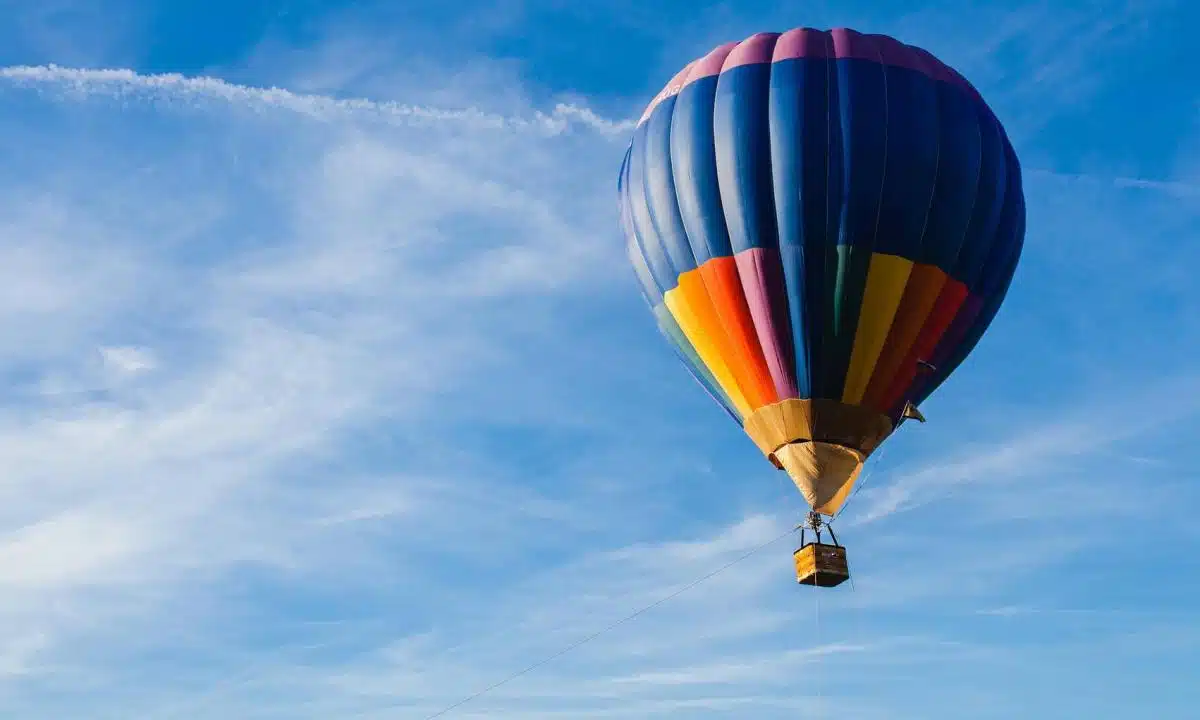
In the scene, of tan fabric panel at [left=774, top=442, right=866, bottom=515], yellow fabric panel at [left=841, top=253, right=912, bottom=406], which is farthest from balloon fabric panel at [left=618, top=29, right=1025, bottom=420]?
tan fabric panel at [left=774, top=442, right=866, bottom=515]

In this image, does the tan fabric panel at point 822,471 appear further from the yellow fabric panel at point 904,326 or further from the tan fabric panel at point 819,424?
the yellow fabric panel at point 904,326

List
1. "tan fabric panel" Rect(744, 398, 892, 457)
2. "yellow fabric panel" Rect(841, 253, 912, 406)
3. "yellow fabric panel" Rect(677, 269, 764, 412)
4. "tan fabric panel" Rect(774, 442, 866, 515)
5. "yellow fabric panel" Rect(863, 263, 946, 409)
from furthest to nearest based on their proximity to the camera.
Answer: "yellow fabric panel" Rect(677, 269, 764, 412) → "yellow fabric panel" Rect(863, 263, 946, 409) → "yellow fabric panel" Rect(841, 253, 912, 406) → "tan fabric panel" Rect(744, 398, 892, 457) → "tan fabric panel" Rect(774, 442, 866, 515)

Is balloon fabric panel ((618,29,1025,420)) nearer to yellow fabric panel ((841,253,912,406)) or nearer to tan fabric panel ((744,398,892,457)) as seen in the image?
yellow fabric panel ((841,253,912,406))

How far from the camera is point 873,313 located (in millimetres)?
25969

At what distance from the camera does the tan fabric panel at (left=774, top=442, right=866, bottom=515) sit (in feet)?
83.8

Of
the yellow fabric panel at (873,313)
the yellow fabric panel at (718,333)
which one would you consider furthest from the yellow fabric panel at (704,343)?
the yellow fabric panel at (873,313)

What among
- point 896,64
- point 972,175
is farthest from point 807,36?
point 972,175

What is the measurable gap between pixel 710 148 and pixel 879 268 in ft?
11.7

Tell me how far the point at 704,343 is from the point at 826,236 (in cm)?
301

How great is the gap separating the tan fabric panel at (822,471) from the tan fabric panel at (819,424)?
0.48 feet

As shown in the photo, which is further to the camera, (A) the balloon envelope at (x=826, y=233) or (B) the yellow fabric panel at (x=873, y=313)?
(B) the yellow fabric panel at (x=873, y=313)

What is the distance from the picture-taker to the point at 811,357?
25.8 metres

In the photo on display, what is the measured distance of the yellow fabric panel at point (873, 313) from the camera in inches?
1019

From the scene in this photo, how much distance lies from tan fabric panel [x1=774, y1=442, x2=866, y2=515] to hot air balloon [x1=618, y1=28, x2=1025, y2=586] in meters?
0.02
